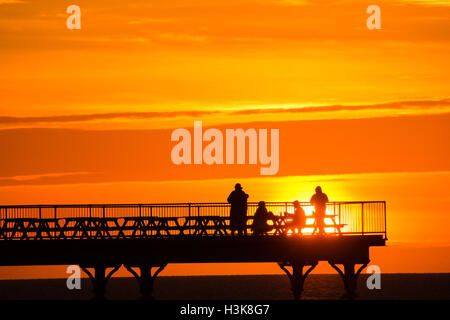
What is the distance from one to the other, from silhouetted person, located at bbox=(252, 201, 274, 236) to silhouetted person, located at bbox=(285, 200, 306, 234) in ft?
3.10

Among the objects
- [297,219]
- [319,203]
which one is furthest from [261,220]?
[319,203]

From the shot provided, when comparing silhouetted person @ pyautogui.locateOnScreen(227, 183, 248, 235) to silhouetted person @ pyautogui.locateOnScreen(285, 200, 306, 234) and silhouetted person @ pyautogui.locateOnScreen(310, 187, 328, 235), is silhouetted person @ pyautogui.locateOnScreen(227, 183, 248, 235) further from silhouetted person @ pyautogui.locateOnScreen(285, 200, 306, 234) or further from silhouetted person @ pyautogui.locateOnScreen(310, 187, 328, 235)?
silhouetted person @ pyautogui.locateOnScreen(310, 187, 328, 235)

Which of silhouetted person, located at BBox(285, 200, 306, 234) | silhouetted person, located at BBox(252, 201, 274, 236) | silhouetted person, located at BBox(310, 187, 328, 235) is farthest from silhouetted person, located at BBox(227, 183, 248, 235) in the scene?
silhouetted person, located at BBox(310, 187, 328, 235)

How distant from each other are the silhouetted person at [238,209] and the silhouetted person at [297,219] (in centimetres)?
210

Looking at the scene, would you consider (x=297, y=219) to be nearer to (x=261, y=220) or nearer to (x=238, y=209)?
(x=261, y=220)

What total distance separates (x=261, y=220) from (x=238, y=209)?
1748mm

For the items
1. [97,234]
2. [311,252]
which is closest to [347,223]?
[311,252]

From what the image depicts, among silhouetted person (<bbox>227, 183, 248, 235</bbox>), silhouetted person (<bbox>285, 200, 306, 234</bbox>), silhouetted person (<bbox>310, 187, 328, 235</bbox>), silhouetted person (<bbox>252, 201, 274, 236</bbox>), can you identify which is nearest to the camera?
silhouetted person (<bbox>227, 183, 248, 235</bbox>)

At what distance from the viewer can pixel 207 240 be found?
2397 inches

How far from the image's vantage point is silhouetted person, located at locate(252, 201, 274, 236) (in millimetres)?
59125

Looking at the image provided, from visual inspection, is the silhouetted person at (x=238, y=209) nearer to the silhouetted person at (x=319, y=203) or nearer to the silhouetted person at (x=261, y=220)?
the silhouetted person at (x=261, y=220)

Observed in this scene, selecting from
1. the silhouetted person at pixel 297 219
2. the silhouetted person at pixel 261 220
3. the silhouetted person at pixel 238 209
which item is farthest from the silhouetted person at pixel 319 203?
the silhouetted person at pixel 238 209
